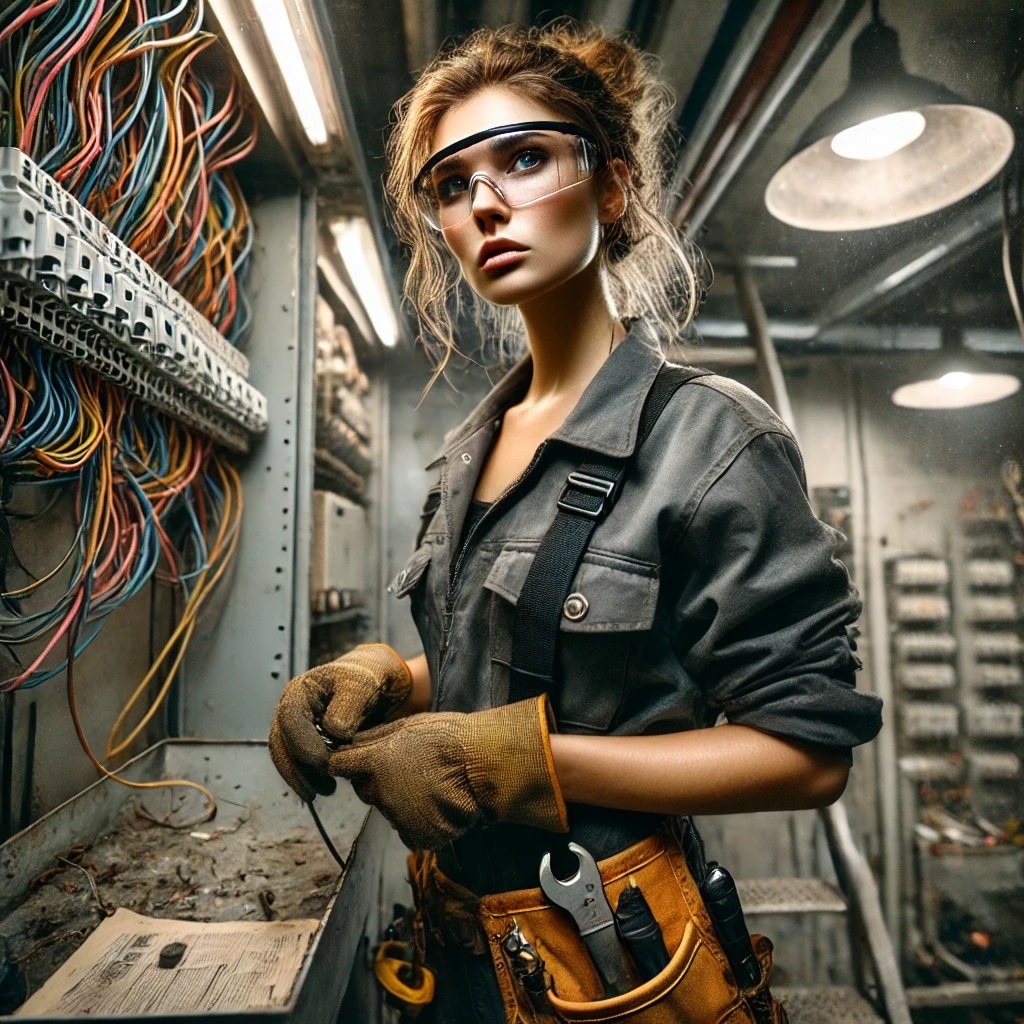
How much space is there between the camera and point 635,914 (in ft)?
2.19

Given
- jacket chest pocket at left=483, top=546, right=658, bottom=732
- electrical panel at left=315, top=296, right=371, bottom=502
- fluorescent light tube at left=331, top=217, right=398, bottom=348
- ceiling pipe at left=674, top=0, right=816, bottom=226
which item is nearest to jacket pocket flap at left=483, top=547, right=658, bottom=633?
jacket chest pocket at left=483, top=546, right=658, bottom=732

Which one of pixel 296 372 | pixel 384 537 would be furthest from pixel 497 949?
pixel 296 372

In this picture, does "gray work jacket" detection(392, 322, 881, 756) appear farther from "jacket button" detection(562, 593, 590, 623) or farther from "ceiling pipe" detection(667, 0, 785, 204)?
"ceiling pipe" detection(667, 0, 785, 204)

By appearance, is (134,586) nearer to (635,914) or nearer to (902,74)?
(635,914)

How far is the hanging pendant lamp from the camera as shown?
1.03m

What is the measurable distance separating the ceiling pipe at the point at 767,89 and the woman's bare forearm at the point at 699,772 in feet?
3.58

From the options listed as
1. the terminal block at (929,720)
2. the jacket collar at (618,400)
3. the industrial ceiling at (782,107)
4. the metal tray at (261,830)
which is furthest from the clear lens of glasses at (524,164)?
the terminal block at (929,720)

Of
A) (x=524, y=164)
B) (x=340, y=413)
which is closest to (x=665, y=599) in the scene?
(x=524, y=164)

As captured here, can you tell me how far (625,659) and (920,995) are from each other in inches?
51.6

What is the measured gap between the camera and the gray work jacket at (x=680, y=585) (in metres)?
0.63

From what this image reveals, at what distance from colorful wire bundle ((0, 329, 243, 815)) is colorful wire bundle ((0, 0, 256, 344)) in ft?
0.92

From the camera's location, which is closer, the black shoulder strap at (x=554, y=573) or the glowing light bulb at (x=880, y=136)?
the black shoulder strap at (x=554, y=573)

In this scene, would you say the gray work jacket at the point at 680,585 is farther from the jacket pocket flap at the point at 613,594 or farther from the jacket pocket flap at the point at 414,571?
the jacket pocket flap at the point at 414,571

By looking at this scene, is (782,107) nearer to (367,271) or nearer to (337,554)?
(367,271)
